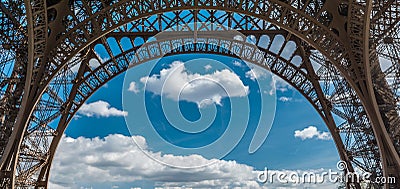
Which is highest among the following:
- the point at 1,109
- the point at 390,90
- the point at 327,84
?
the point at 327,84

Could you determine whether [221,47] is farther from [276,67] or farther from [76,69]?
[76,69]

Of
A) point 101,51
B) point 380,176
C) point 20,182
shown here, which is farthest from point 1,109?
point 380,176

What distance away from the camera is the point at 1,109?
17812 millimetres

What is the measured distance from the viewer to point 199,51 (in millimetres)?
25484

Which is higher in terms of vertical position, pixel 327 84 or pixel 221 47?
pixel 221 47

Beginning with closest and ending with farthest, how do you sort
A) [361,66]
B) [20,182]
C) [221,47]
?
1. [361,66]
2. [20,182]
3. [221,47]

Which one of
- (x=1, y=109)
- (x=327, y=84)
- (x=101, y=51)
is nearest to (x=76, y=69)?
(x=101, y=51)

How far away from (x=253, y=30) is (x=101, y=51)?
922cm

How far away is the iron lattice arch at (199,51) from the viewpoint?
16516mm

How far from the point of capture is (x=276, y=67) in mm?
25312

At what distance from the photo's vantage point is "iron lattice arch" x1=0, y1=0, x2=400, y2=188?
16.5 meters

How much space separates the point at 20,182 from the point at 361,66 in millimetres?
16919

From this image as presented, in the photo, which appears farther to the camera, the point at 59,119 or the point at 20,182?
the point at 59,119

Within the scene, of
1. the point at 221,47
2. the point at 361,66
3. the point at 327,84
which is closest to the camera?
the point at 361,66
